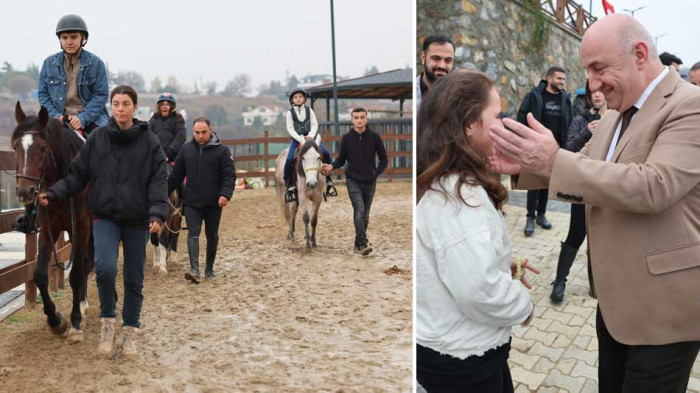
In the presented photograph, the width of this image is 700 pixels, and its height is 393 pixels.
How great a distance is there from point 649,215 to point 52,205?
2753 millimetres

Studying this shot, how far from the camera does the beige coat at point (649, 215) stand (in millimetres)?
1095

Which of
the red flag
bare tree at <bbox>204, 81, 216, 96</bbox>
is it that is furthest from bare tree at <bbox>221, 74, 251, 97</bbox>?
the red flag

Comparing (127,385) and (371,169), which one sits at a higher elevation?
(371,169)

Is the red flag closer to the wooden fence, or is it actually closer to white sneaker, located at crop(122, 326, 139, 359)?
white sneaker, located at crop(122, 326, 139, 359)

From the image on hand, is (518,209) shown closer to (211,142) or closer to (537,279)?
(537,279)

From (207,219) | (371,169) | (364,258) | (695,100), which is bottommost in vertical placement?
(364,258)

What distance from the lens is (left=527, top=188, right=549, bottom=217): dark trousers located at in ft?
15.0

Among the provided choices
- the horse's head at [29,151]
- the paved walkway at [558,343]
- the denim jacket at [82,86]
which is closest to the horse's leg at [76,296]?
the horse's head at [29,151]

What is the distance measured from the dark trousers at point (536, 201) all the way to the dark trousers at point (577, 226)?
1.32m

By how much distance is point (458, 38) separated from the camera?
5.45 meters

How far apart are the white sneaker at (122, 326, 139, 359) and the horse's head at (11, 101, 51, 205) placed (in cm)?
76

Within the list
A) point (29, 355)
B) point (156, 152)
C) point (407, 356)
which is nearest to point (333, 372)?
point (407, 356)

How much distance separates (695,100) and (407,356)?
1.83 metres

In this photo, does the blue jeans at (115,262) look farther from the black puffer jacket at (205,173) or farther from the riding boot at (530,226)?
the riding boot at (530,226)
